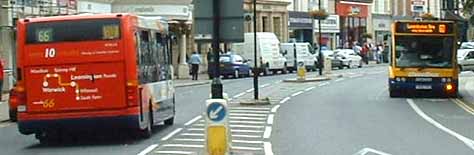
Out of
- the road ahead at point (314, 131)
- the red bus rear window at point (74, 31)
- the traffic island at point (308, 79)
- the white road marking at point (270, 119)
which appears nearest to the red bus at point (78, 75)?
the red bus rear window at point (74, 31)

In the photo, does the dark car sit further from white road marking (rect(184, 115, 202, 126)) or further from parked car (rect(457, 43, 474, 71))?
white road marking (rect(184, 115, 202, 126))

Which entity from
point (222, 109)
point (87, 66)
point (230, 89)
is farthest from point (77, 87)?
point (230, 89)

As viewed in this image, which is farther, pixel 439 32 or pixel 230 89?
pixel 230 89

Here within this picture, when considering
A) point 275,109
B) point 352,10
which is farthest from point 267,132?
point 352,10

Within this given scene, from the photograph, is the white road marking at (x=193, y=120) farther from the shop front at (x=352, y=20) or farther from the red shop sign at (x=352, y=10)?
the red shop sign at (x=352, y=10)

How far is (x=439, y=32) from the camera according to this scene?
116 feet

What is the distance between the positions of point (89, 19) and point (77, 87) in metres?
1.25

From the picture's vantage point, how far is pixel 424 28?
35406 mm

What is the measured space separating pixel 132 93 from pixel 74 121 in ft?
3.79

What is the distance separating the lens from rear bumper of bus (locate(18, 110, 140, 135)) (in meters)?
19.6

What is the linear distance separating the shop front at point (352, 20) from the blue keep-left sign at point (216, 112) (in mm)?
74967

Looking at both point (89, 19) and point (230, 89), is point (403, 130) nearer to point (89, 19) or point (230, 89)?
point (89, 19)

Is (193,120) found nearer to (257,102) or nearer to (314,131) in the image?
(314,131)

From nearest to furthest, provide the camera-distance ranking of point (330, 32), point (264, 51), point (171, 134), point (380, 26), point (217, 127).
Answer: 1. point (217, 127)
2. point (171, 134)
3. point (264, 51)
4. point (330, 32)
5. point (380, 26)
